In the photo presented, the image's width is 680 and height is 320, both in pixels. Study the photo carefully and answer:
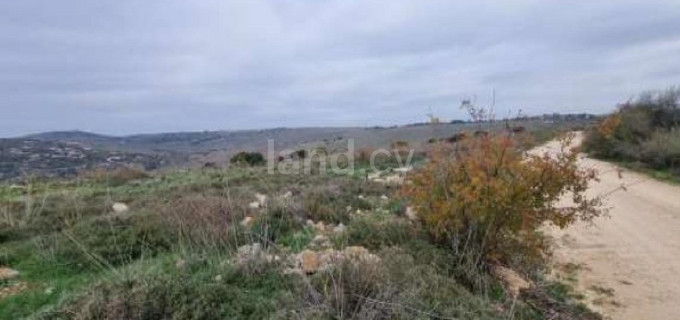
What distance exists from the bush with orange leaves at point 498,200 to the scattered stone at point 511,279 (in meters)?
0.15

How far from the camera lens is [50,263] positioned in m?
7.83

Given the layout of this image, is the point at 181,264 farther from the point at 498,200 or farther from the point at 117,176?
the point at 117,176

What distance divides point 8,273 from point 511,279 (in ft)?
18.4

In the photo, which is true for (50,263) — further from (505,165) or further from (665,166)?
(665,166)

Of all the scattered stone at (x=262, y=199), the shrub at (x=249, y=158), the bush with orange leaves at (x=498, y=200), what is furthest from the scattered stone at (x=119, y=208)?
the shrub at (x=249, y=158)

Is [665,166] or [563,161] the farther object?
[665,166]

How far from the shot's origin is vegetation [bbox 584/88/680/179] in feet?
67.2

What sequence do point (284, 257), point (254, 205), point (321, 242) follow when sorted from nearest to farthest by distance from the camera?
point (284, 257)
point (321, 242)
point (254, 205)

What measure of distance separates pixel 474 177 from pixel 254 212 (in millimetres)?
3846

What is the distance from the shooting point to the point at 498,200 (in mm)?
6828

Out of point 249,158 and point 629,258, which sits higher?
point 629,258

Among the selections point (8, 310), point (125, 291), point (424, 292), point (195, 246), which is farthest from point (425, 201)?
point (8, 310)

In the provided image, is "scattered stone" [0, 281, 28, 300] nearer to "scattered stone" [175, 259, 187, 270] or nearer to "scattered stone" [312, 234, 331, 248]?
"scattered stone" [175, 259, 187, 270]

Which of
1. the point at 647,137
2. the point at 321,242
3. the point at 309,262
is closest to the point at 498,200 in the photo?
the point at 321,242
